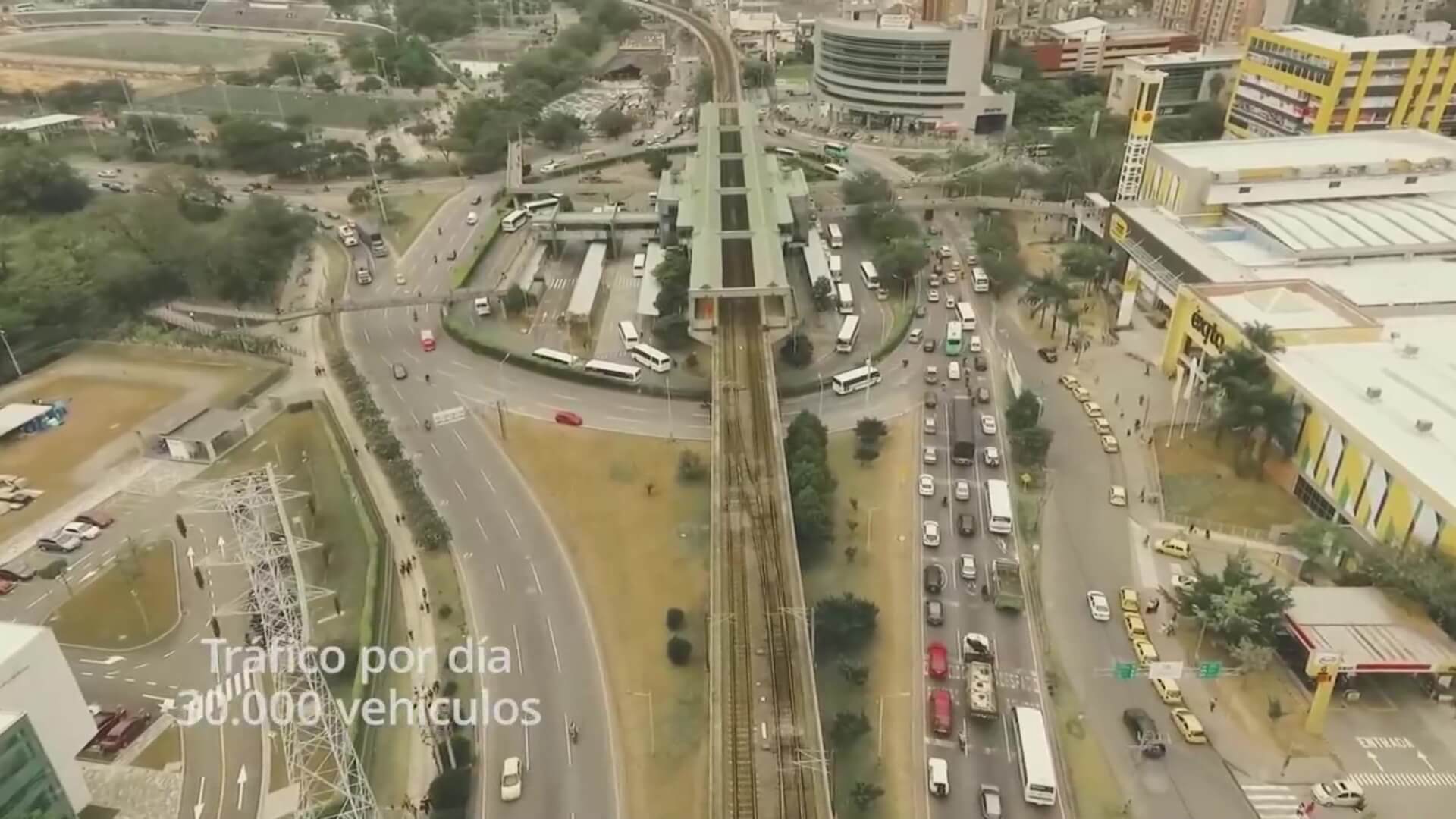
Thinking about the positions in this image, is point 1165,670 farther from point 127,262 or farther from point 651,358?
point 127,262

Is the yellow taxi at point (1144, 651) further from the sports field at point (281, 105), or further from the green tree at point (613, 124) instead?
the sports field at point (281, 105)

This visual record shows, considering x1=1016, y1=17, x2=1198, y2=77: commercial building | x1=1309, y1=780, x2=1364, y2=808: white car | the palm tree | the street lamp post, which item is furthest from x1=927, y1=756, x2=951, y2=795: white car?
x1=1016, y1=17, x2=1198, y2=77: commercial building

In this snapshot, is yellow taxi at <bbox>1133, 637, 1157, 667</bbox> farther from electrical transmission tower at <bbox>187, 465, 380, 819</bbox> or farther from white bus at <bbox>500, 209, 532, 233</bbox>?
white bus at <bbox>500, 209, 532, 233</bbox>

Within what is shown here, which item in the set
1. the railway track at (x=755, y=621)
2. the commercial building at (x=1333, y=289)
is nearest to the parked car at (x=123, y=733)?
the railway track at (x=755, y=621)

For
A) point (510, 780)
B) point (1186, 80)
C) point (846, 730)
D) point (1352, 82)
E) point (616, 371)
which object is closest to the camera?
point (510, 780)

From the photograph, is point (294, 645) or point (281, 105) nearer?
point (294, 645)

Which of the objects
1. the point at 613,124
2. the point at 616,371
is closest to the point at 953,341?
the point at 616,371

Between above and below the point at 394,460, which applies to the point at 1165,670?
→ above
